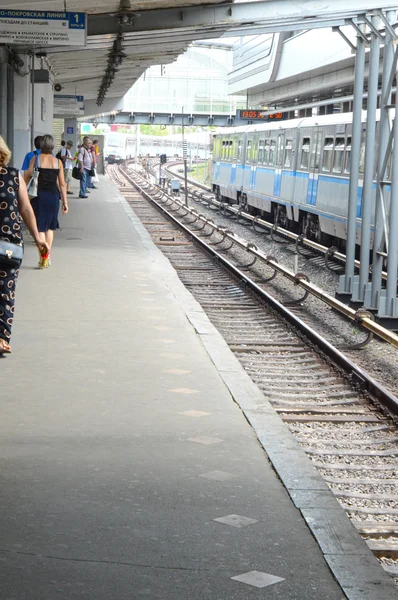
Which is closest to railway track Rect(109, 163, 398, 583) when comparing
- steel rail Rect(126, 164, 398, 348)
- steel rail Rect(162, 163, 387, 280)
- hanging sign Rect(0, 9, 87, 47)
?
steel rail Rect(126, 164, 398, 348)

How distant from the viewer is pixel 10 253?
7.38 m

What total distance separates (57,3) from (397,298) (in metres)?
6.23

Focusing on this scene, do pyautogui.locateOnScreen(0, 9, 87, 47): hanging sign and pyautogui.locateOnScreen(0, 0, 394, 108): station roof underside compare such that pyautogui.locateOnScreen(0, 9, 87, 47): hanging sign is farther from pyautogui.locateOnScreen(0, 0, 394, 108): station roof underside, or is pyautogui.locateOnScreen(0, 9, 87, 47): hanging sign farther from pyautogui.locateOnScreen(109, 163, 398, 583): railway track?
pyautogui.locateOnScreen(109, 163, 398, 583): railway track

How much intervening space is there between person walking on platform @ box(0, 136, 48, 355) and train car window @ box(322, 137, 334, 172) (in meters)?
12.7

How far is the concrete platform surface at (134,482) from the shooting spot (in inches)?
150

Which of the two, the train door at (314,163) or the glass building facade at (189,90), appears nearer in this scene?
the train door at (314,163)

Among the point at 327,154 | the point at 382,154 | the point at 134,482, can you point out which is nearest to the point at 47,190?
the point at 382,154

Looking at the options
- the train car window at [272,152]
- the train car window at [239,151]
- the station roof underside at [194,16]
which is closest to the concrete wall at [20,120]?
the station roof underside at [194,16]

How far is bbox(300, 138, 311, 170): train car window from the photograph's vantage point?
21.9 m

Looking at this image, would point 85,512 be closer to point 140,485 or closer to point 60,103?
point 140,485

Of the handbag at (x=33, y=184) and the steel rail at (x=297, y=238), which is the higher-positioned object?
the handbag at (x=33, y=184)

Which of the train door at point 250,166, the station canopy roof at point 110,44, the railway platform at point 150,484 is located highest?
the station canopy roof at point 110,44

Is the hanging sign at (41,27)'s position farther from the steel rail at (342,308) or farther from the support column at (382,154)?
the steel rail at (342,308)

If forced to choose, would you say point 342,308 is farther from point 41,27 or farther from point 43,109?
point 43,109
